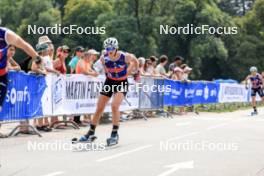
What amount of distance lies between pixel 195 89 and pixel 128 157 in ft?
53.6

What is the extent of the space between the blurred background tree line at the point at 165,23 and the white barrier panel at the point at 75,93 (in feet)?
155

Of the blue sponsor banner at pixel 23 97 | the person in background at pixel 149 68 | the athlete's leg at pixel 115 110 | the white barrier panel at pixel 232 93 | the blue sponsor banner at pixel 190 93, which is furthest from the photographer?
the white barrier panel at pixel 232 93

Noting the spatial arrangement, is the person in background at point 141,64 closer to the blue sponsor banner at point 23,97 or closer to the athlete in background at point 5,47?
the blue sponsor banner at point 23,97

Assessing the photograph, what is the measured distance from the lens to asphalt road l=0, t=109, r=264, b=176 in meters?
8.51

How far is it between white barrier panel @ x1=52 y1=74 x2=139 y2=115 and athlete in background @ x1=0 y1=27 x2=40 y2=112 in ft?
21.3

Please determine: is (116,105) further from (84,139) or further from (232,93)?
(232,93)

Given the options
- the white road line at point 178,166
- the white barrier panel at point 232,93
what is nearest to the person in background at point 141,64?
the white road line at point 178,166

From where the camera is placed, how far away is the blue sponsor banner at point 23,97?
1245 cm

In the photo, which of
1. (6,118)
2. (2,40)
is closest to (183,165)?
(2,40)

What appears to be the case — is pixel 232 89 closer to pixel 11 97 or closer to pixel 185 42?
pixel 11 97

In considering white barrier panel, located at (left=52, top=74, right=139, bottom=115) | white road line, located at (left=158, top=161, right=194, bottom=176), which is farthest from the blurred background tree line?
white road line, located at (left=158, top=161, right=194, bottom=176)

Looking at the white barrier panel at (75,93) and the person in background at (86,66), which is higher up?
the person in background at (86,66)

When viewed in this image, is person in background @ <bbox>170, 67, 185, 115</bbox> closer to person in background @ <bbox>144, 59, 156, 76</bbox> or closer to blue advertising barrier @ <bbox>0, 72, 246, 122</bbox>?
blue advertising barrier @ <bbox>0, 72, 246, 122</bbox>

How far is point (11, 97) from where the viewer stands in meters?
12.6
